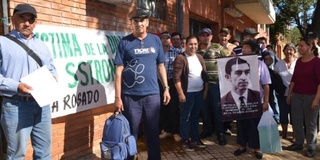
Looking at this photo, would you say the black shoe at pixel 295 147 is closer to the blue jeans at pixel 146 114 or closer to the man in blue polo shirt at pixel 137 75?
the blue jeans at pixel 146 114

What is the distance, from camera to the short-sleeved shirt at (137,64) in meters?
3.66

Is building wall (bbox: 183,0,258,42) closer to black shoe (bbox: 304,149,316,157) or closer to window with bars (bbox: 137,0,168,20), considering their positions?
window with bars (bbox: 137,0,168,20)

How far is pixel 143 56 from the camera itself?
3672 millimetres

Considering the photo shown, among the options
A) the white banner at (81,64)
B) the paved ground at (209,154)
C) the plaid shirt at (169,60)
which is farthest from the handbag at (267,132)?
the white banner at (81,64)

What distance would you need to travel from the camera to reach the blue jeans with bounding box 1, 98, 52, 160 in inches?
112

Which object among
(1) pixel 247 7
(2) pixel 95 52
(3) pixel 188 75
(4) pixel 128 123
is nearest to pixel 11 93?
(4) pixel 128 123

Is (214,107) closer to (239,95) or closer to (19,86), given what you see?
(239,95)

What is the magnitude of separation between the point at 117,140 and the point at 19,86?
1237 millimetres

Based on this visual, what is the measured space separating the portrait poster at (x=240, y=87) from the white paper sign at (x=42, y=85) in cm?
251

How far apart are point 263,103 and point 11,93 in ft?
A: 10.6

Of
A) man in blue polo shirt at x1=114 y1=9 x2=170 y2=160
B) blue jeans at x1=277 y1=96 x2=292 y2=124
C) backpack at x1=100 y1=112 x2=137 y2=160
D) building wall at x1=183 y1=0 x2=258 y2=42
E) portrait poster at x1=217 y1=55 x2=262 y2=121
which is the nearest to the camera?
backpack at x1=100 y1=112 x2=137 y2=160

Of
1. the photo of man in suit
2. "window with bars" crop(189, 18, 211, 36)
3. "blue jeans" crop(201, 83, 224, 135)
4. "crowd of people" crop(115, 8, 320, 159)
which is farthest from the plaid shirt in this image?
"window with bars" crop(189, 18, 211, 36)

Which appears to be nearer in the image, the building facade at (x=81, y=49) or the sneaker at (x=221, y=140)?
the building facade at (x=81, y=49)

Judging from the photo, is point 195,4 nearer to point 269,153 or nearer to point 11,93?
point 269,153
